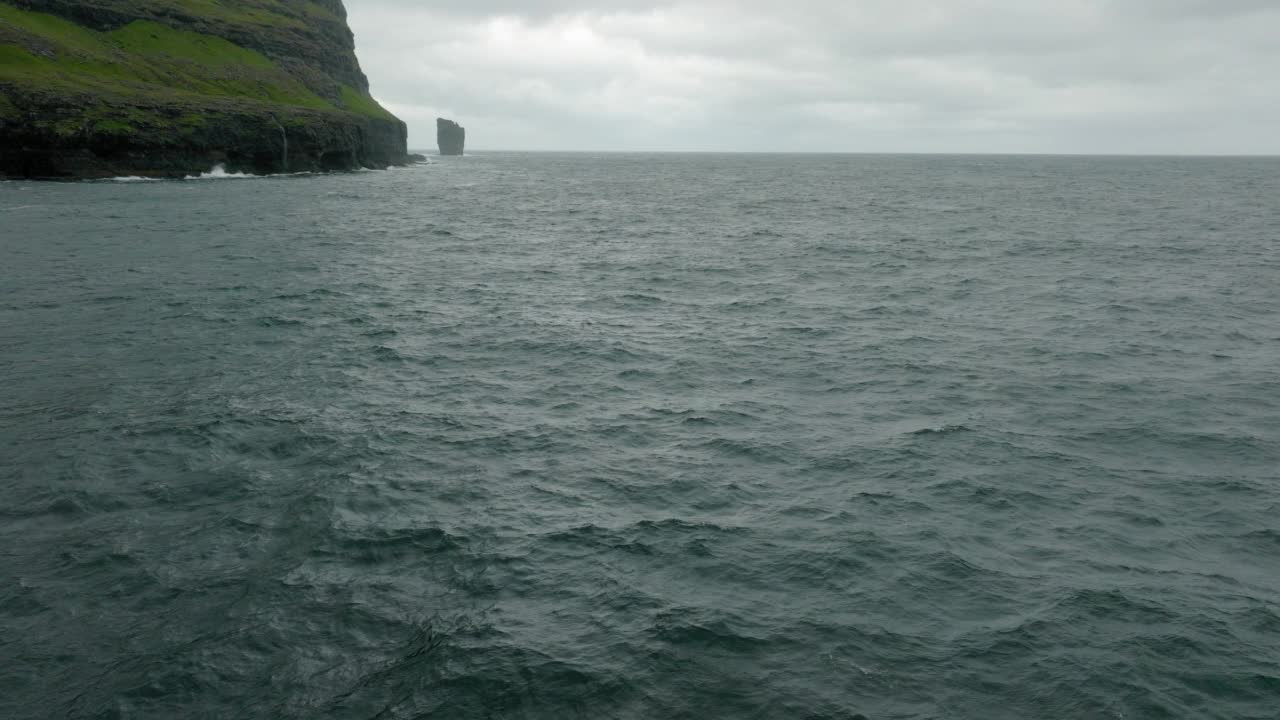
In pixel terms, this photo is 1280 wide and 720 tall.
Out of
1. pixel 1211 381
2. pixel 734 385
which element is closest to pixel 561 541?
pixel 734 385

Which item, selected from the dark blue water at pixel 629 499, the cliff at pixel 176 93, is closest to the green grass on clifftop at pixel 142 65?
the cliff at pixel 176 93

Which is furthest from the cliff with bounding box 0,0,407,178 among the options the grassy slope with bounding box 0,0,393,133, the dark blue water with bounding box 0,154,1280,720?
the dark blue water with bounding box 0,154,1280,720

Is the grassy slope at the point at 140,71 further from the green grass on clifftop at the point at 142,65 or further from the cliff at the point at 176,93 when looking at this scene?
the cliff at the point at 176,93

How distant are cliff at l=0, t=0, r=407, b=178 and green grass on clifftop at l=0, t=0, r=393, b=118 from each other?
0.26 metres

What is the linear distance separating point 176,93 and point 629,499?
117m

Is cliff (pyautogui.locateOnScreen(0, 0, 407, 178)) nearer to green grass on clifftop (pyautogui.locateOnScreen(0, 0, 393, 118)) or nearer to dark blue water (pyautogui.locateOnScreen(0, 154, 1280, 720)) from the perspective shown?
green grass on clifftop (pyautogui.locateOnScreen(0, 0, 393, 118))

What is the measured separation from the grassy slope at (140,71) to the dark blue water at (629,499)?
6243cm

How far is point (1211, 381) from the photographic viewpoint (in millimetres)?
28594

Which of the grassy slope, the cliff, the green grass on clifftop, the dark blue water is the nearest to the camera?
the dark blue water

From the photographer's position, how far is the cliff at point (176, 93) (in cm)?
8925

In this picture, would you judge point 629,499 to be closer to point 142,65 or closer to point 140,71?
point 140,71

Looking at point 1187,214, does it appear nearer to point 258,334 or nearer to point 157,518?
point 258,334

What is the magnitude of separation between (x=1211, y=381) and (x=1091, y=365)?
3.67 meters

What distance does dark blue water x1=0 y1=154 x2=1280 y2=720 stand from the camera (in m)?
12.8
